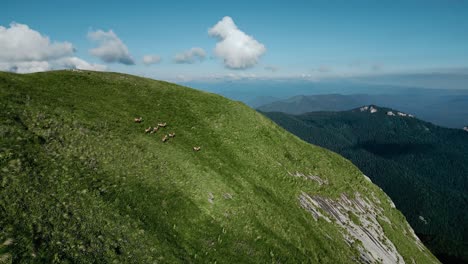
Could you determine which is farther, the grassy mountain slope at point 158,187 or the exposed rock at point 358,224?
the exposed rock at point 358,224

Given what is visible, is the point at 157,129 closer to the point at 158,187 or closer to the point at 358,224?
the point at 158,187

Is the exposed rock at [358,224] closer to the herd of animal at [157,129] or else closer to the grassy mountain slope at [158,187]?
the grassy mountain slope at [158,187]

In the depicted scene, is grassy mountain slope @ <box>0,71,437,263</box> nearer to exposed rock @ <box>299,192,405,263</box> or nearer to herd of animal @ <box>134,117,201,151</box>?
exposed rock @ <box>299,192,405,263</box>

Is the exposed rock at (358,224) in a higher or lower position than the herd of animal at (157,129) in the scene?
lower

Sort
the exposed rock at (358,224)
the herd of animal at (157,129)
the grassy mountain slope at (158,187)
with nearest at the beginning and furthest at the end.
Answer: the grassy mountain slope at (158,187), the herd of animal at (157,129), the exposed rock at (358,224)

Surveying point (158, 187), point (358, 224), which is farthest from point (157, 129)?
point (358, 224)

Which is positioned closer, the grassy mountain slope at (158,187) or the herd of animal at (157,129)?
the grassy mountain slope at (158,187)

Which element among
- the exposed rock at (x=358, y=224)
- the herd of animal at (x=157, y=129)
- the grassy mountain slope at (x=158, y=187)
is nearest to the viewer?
the grassy mountain slope at (x=158, y=187)

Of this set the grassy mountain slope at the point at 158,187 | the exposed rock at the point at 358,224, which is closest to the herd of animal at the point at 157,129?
the grassy mountain slope at the point at 158,187

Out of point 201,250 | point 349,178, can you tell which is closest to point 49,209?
point 201,250

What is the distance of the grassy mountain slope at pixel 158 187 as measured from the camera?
15273 millimetres

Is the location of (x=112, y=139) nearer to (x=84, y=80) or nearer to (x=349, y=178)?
(x=84, y=80)

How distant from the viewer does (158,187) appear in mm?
21562

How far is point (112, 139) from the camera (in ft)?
82.0
